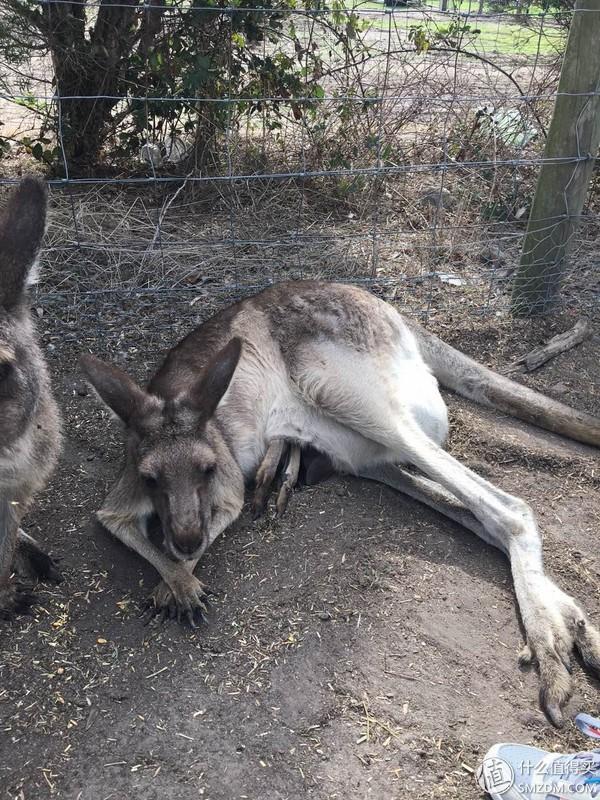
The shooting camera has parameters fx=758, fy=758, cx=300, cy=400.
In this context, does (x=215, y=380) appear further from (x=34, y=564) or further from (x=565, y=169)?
(x=565, y=169)

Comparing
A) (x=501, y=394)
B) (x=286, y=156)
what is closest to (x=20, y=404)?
(x=501, y=394)

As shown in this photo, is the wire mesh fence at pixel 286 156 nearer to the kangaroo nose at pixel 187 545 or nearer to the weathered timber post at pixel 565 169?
the weathered timber post at pixel 565 169

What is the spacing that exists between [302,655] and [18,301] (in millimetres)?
1518

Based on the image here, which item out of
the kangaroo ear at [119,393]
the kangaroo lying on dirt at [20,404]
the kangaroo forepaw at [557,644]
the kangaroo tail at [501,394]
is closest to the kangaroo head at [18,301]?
the kangaroo lying on dirt at [20,404]

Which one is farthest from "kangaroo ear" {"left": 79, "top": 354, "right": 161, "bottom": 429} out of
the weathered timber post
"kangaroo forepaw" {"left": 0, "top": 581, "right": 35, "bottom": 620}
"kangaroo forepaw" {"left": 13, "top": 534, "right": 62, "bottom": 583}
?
the weathered timber post

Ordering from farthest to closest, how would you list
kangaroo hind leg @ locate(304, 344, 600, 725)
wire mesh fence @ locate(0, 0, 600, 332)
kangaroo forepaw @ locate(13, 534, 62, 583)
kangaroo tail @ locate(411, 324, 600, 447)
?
wire mesh fence @ locate(0, 0, 600, 332), kangaroo tail @ locate(411, 324, 600, 447), kangaroo forepaw @ locate(13, 534, 62, 583), kangaroo hind leg @ locate(304, 344, 600, 725)

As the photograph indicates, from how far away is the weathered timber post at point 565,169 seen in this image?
403 centimetres

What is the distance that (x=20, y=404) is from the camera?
2451 millimetres

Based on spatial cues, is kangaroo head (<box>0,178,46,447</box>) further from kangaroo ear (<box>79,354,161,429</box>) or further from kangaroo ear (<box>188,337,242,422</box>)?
kangaroo ear (<box>188,337,242,422</box>)

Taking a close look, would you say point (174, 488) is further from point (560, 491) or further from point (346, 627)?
point (560, 491)

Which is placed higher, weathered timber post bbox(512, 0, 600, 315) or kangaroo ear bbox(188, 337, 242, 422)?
weathered timber post bbox(512, 0, 600, 315)

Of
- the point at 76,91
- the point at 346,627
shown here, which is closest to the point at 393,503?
the point at 346,627

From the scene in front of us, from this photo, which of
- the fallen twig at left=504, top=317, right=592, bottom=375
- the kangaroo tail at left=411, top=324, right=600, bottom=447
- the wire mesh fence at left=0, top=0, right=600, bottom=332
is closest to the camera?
the kangaroo tail at left=411, top=324, right=600, bottom=447

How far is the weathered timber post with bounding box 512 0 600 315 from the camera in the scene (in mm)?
4027
